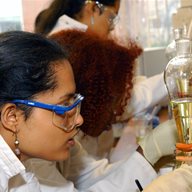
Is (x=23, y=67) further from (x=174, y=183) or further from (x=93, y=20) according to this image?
(x=93, y=20)

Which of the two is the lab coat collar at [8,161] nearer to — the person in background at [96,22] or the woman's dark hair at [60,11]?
the person in background at [96,22]

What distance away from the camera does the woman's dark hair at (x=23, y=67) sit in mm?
861

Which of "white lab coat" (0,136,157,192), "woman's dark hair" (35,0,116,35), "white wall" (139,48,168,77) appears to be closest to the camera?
"white lab coat" (0,136,157,192)

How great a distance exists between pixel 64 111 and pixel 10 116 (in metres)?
0.12

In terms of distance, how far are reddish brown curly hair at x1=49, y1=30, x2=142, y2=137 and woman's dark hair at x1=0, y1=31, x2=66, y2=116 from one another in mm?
268

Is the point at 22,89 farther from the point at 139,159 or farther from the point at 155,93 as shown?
the point at 155,93

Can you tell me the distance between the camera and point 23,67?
863 millimetres

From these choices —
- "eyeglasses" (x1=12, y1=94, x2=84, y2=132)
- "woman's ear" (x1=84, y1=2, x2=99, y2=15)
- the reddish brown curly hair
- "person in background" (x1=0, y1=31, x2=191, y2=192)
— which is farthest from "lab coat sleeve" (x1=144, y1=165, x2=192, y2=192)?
"woman's ear" (x1=84, y1=2, x2=99, y2=15)

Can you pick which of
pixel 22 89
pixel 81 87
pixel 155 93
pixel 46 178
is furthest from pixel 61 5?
pixel 22 89

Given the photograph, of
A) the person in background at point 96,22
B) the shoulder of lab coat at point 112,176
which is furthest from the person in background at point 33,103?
the person in background at point 96,22

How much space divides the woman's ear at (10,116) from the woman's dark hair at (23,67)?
0.02m

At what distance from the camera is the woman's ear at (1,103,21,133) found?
872mm

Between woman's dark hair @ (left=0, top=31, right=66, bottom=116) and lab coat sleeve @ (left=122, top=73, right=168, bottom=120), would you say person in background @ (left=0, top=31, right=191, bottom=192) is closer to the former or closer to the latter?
woman's dark hair @ (left=0, top=31, right=66, bottom=116)

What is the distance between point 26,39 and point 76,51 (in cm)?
35
